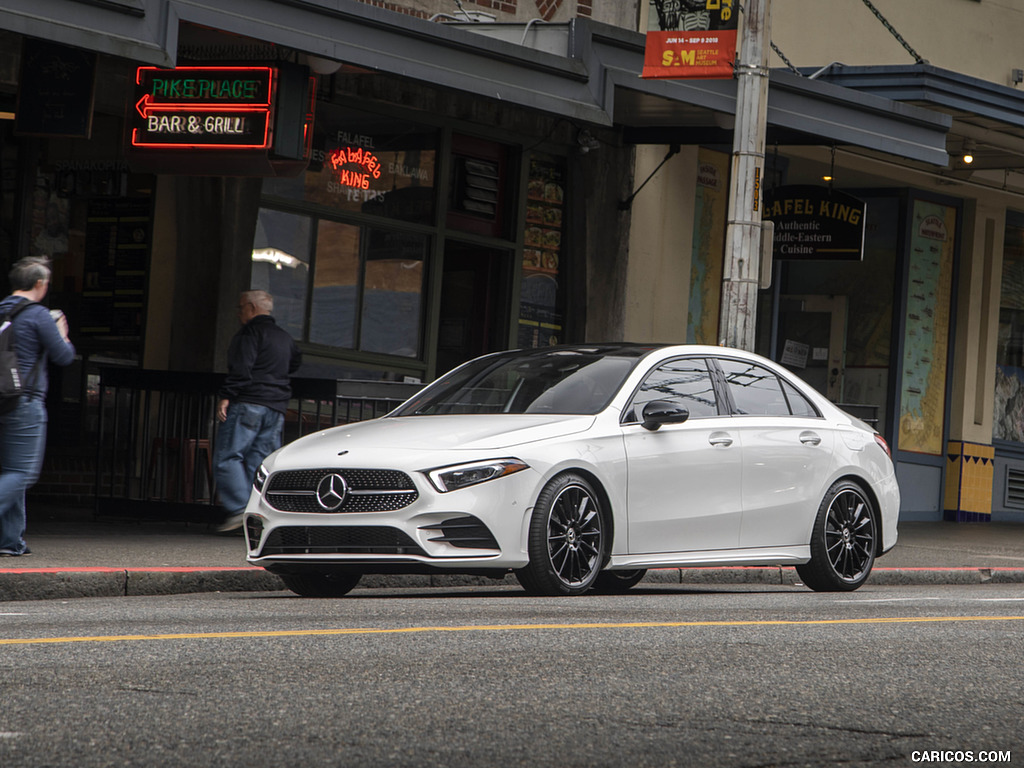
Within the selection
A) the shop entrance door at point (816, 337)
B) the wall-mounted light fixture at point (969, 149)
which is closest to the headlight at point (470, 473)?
the wall-mounted light fixture at point (969, 149)

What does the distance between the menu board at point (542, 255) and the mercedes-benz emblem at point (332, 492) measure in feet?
28.2

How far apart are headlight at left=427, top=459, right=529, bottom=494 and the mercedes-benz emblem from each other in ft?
1.65

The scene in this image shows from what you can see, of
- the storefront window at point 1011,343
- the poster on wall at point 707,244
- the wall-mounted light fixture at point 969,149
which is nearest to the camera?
the poster on wall at point 707,244

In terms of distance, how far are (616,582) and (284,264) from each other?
5.80 metres

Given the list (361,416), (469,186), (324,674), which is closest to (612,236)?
(469,186)

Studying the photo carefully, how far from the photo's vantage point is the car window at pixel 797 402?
440 inches

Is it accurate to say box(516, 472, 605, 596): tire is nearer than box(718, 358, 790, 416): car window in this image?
Yes

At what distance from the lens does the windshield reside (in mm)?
10055

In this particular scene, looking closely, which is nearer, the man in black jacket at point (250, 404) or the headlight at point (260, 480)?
the headlight at point (260, 480)

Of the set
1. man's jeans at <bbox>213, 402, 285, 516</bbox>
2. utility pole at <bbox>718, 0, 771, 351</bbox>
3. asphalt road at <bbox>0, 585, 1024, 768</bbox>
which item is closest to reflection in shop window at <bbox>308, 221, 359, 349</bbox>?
man's jeans at <bbox>213, 402, 285, 516</bbox>

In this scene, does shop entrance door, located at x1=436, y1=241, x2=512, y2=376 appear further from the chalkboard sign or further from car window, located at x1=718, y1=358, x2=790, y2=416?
car window, located at x1=718, y1=358, x2=790, y2=416

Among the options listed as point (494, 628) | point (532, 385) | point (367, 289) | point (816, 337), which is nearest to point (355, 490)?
point (532, 385)

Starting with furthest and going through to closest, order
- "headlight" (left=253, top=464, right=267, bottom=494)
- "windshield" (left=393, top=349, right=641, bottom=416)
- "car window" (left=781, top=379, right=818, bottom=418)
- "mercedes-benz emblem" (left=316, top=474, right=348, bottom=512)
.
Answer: "car window" (left=781, top=379, right=818, bottom=418)
"windshield" (left=393, top=349, right=641, bottom=416)
"headlight" (left=253, top=464, right=267, bottom=494)
"mercedes-benz emblem" (left=316, top=474, right=348, bottom=512)

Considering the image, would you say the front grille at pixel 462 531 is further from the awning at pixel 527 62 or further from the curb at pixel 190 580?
the awning at pixel 527 62
